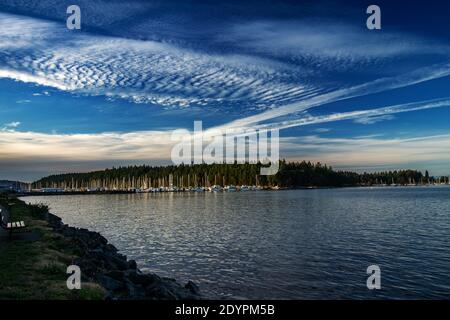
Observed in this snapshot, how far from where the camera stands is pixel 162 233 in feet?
163

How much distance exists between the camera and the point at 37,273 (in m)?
17.1

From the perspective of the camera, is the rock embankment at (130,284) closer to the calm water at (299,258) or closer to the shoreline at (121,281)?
the shoreline at (121,281)

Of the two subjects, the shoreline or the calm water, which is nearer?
the shoreline

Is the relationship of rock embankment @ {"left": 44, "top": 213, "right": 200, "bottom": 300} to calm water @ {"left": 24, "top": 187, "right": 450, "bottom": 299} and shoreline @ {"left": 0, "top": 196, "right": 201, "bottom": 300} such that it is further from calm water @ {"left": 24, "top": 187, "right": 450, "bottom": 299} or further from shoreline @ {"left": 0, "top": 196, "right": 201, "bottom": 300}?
calm water @ {"left": 24, "top": 187, "right": 450, "bottom": 299}

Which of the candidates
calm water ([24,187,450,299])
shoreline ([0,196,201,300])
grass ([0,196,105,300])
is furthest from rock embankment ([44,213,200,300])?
calm water ([24,187,450,299])

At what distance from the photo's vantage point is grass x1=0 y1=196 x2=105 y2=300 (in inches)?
560

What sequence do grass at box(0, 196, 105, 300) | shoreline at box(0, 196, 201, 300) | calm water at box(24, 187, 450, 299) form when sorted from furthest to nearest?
calm water at box(24, 187, 450, 299)
shoreline at box(0, 196, 201, 300)
grass at box(0, 196, 105, 300)

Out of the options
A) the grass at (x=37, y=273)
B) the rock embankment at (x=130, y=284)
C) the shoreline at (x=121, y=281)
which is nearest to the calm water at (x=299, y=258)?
the shoreline at (x=121, y=281)

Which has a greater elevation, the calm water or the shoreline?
the shoreline

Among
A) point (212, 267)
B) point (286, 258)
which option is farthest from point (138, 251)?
point (286, 258)

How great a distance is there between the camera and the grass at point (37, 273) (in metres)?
14.2

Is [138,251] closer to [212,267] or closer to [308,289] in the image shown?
[212,267]

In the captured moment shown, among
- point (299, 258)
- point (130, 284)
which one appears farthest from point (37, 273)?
point (299, 258)

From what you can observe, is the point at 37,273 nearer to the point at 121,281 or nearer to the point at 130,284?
the point at 121,281
